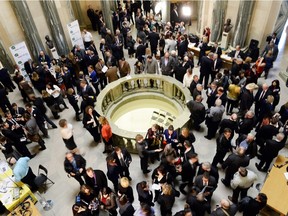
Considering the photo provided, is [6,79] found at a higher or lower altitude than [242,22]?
lower

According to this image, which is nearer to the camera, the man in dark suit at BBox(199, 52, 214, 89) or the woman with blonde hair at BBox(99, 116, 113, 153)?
the woman with blonde hair at BBox(99, 116, 113, 153)

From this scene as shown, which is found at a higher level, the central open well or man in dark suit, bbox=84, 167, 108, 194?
man in dark suit, bbox=84, 167, 108, 194

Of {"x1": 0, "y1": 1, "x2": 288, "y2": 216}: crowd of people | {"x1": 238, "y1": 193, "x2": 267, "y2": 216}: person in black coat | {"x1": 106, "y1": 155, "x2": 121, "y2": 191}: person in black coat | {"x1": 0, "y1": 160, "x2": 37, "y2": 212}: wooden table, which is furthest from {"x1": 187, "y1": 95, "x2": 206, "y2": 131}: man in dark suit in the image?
{"x1": 0, "y1": 160, "x2": 37, "y2": 212}: wooden table

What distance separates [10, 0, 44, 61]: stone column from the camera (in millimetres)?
9477

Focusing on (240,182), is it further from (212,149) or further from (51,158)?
(51,158)

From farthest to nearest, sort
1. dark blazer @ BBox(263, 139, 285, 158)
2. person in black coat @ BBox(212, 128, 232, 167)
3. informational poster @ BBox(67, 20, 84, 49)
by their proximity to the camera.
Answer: informational poster @ BBox(67, 20, 84, 49) → person in black coat @ BBox(212, 128, 232, 167) → dark blazer @ BBox(263, 139, 285, 158)

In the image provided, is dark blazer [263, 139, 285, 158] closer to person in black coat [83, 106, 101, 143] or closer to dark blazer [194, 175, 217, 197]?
dark blazer [194, 175, 217, 197]

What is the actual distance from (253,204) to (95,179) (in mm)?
3085

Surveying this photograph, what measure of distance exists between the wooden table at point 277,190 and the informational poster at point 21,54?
9005 millimetres

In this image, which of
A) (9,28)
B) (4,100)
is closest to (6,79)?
(4,100)

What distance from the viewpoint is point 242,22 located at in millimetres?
9859

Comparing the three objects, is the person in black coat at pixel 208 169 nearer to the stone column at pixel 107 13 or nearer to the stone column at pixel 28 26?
the stone column at pixel 28 26

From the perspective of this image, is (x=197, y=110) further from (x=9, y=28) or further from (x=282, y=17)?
(x=9, y=28)

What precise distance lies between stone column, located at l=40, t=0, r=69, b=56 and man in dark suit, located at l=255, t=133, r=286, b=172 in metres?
9.06
